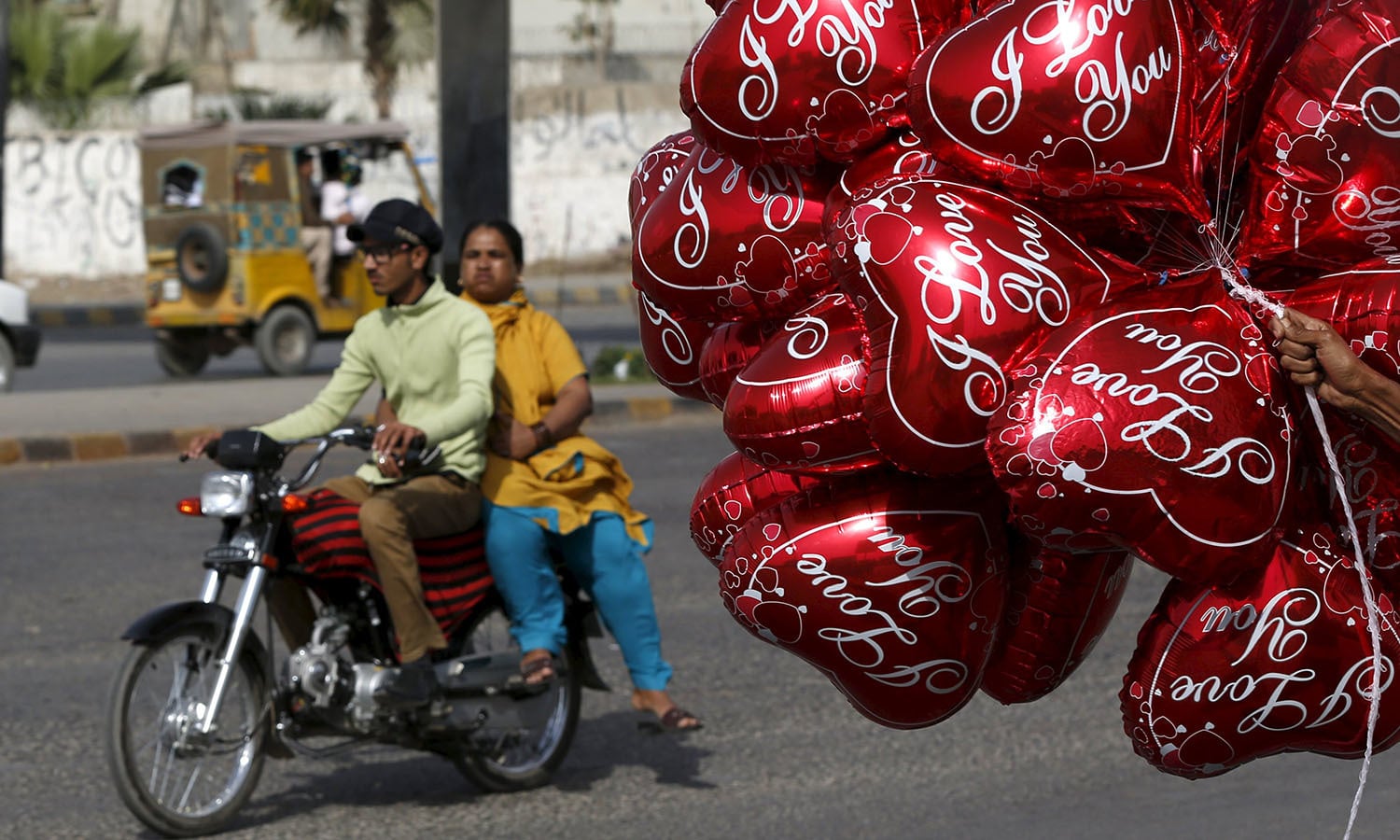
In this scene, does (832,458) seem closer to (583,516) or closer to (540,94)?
(583,516)

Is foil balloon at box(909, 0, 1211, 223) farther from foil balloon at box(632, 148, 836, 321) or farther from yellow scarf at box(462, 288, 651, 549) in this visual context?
yellow scarf at box(462, 288, 651, 549)

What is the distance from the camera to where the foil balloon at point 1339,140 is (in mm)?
2191

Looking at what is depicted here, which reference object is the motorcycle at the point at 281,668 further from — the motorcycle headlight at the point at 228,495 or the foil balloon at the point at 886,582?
the foil balloon at the point at 886,582

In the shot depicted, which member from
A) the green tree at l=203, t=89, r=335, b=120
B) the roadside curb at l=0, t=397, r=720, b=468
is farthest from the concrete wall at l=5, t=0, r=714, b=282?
the roadside curb at l=0, t=397, r=720, b=468

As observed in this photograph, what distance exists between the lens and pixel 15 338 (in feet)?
44.7

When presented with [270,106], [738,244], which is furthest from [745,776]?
[270,106]

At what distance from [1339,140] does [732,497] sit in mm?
924

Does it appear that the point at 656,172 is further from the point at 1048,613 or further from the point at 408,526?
the point at 408,526

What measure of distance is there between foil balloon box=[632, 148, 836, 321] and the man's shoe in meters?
2.40

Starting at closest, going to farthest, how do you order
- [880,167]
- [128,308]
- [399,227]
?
[880,167]
[399,227]
[128,308]

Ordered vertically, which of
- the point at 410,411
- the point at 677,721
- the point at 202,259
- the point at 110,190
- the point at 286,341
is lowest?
the point at 286,341

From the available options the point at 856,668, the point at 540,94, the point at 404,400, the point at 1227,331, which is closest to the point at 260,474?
the point at 404,400

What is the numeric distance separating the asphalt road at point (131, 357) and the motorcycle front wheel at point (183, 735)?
10.5 m

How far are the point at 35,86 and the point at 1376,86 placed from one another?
91.2ft
